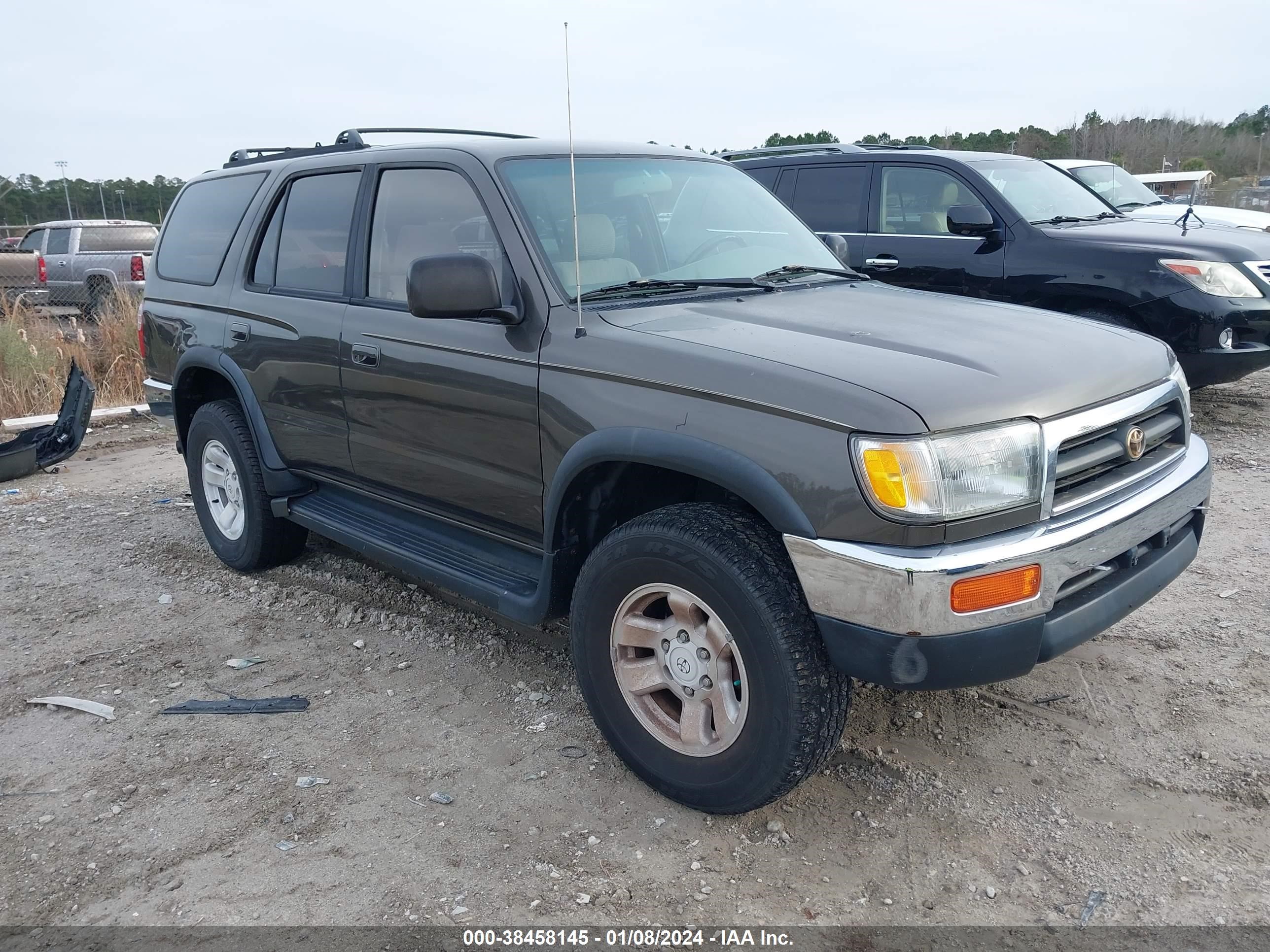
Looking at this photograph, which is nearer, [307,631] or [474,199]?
[474,199]

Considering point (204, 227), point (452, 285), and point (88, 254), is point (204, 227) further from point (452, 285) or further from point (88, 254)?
point (88, 254)

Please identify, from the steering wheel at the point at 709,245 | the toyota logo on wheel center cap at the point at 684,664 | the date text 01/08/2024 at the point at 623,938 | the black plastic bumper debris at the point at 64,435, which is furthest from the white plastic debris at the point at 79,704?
the black plastic bumper debris at the point at 64,435

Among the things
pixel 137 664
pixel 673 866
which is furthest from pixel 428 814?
pixel 137 664

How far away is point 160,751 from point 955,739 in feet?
8.80

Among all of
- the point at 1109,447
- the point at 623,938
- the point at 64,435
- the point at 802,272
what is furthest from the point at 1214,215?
the point at 623,938

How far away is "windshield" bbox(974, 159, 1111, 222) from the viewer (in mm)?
7031

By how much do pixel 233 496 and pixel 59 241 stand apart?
42.1 ft

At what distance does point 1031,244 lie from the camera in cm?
670

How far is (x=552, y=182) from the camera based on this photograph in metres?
3.50

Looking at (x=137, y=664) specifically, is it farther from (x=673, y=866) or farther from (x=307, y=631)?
(x=673, y=866)

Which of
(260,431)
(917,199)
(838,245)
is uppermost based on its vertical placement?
(917,199)

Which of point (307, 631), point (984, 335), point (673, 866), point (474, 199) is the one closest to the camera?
point (673, 866)

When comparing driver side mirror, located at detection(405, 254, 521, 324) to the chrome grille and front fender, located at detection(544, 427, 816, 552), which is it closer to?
front fender, located at detection(544, 427, 816, 552)

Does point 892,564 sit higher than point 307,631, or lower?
higher
